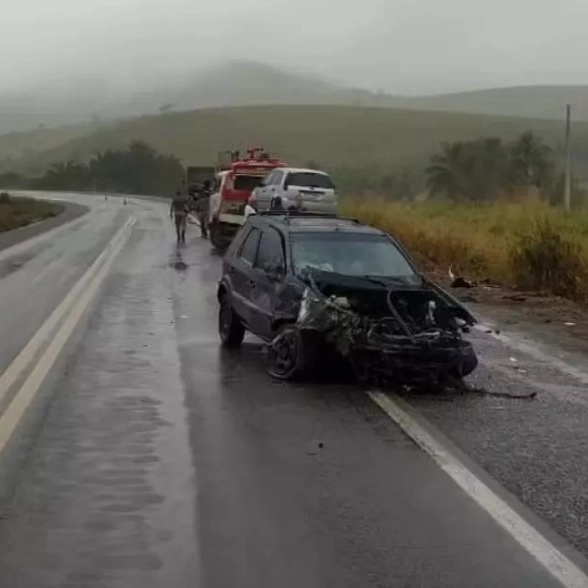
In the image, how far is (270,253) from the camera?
41.6ft

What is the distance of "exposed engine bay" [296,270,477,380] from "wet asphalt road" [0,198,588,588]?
1.16 ft

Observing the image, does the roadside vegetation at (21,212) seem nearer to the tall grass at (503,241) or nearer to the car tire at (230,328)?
the tall grass at (503,241)

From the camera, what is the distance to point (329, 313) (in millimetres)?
10758

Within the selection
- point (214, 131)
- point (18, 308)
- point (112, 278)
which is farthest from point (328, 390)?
point (214, 131)

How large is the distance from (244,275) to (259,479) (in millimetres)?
6007

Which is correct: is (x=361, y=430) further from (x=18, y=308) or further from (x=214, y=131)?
(x=214, y=131)

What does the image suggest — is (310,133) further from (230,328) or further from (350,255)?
(350,255)

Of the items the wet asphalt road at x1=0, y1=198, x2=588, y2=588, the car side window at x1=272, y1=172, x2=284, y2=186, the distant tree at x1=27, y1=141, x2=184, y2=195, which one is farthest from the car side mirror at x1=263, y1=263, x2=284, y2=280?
the distant tree at x1=27, y1=141, x2=184, y2=195

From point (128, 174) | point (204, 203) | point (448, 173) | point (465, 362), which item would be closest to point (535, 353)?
point (465, 362)

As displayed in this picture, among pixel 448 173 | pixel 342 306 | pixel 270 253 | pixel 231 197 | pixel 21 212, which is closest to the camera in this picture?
pixel 342 306

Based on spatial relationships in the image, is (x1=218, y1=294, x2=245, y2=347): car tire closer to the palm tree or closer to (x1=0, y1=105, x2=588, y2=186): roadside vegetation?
the palm tree

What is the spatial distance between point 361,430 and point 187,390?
6.98 feet

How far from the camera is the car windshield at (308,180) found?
3191 centimetres

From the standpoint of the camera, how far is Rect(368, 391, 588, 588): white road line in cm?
564
